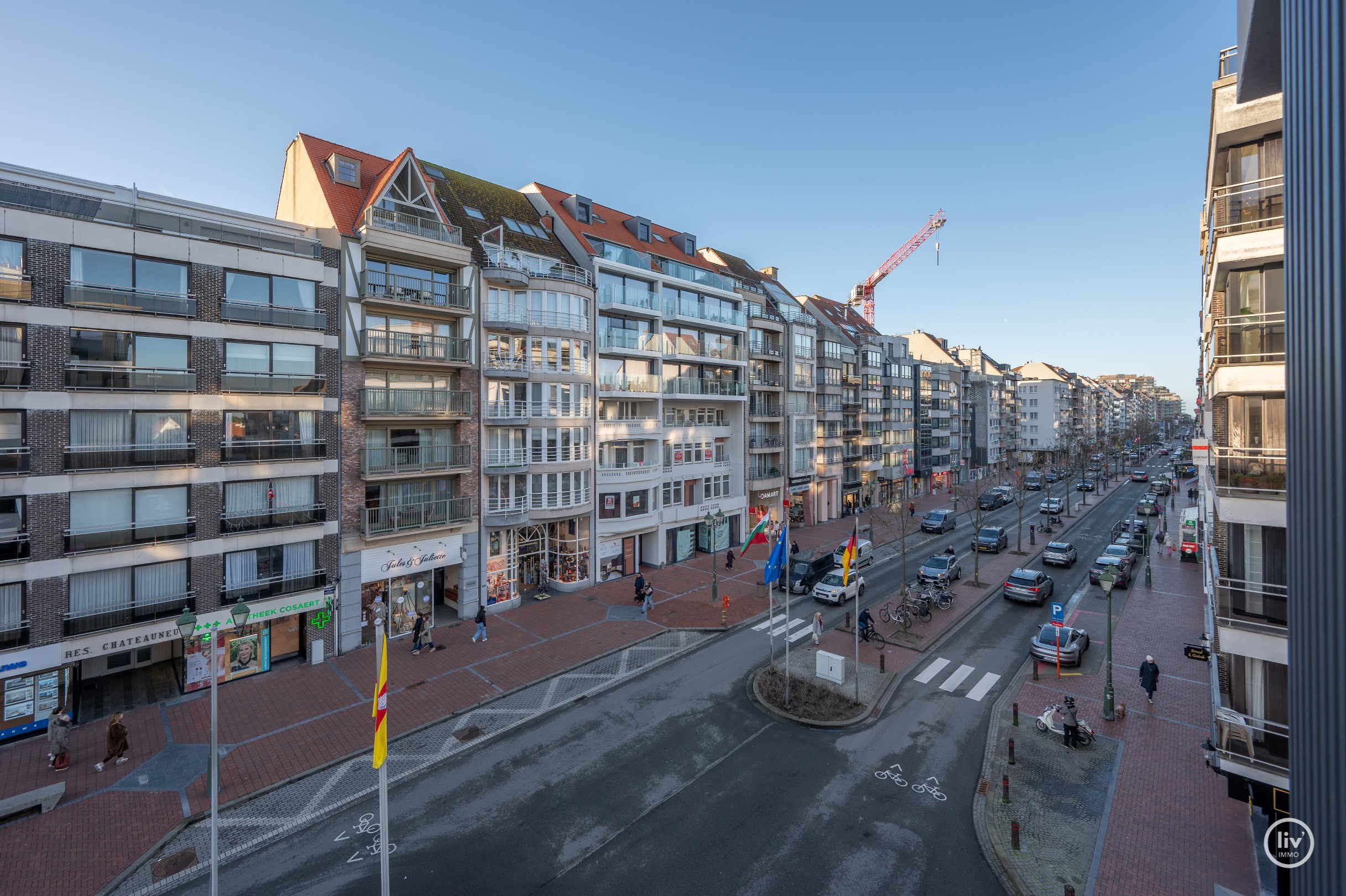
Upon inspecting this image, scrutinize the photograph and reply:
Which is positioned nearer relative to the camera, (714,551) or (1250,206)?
(1250,206)

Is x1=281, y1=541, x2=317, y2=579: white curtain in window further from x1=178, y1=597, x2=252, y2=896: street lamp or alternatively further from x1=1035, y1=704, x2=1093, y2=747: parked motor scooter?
x1=1035, y1=704, x2=1093, y2=747: parked motor scooter

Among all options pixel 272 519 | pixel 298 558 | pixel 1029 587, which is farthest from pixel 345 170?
pixel 1029 587

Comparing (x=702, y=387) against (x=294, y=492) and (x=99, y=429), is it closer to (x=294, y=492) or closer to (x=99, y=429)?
(x=294, y=492)

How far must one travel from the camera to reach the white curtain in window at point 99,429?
701 inches

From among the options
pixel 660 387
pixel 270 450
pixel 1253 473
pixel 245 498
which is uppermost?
pixel 660 387

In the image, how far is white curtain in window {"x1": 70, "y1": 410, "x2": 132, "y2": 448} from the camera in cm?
1781

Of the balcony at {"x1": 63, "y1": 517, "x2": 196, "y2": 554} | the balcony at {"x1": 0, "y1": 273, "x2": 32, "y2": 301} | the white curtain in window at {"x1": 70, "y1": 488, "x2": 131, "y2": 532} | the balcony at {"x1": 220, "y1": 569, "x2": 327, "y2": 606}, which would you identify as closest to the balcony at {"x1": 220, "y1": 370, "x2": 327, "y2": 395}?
the white curtain in window at {"x1": 70, "y1": 488, "x2": 131, "y2": 532}

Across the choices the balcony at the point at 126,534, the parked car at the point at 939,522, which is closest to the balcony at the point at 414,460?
the balcony at the point at 126,534

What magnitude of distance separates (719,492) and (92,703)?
31834mm

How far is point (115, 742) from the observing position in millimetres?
15633

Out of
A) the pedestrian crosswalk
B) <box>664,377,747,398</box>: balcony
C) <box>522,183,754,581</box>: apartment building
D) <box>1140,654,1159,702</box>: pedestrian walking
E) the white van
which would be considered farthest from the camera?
<box>664,377,747,398</box>: balcony

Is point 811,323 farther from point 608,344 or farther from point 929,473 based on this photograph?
point 929,473

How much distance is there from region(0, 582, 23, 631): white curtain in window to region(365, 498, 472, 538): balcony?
30.3 ft

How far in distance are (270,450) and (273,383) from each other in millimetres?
2408
